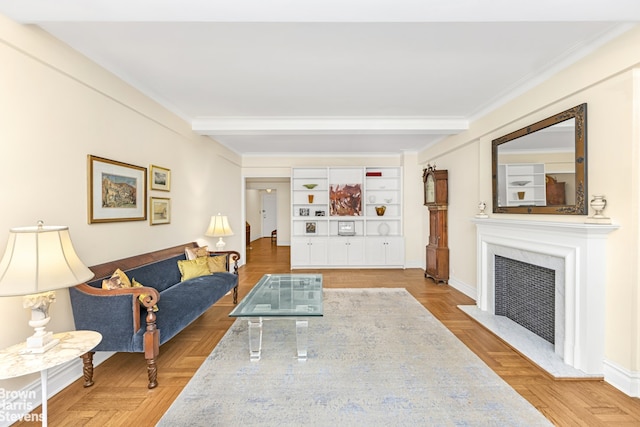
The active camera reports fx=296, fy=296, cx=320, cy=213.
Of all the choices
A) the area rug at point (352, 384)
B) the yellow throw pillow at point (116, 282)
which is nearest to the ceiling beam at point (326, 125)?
the yellow throw pillow at point (116, 282)

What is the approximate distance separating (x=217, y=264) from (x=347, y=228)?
3477 mm

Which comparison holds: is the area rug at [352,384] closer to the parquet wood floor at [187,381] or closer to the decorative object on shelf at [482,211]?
the parquet wood floor at [187,381]

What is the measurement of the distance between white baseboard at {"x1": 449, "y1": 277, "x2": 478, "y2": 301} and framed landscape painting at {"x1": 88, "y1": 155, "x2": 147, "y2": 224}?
456cm

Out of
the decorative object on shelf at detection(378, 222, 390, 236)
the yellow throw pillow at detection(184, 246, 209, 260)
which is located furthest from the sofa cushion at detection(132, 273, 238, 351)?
the decorative object on shelf at detection(378, 222, 390, 236)

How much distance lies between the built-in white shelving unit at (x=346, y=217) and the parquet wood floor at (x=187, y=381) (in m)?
3.10

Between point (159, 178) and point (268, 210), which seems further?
point (268, 210)

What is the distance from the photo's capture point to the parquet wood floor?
1.92 meters

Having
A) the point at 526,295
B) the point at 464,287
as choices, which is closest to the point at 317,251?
the point at 464,287

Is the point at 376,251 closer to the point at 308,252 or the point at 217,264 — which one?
the point at 308,252

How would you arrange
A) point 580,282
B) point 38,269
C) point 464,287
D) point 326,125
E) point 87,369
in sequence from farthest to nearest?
1. point 464,287
2. point 326,125
3. point 580,282
4. point 87,369
5. point 38,269

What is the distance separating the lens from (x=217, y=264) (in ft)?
13.3

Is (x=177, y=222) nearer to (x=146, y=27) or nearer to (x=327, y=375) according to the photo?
(x=146, y=27)
